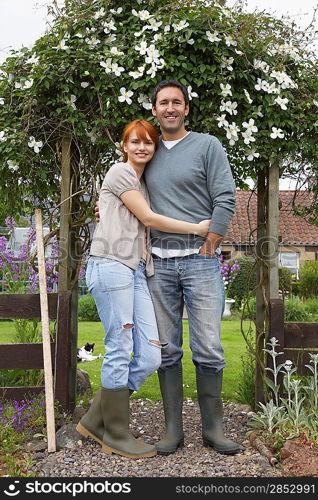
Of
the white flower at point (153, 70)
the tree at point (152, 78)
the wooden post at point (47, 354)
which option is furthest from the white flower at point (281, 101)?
the wooden post at point (47, 354)

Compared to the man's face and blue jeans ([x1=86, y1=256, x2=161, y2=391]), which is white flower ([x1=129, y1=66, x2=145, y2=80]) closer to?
the man's face

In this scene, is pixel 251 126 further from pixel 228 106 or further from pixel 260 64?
pixel 260 64

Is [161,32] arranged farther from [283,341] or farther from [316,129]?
[283,341]

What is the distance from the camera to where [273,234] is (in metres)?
4.14

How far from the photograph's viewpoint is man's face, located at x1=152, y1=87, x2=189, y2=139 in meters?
3.37

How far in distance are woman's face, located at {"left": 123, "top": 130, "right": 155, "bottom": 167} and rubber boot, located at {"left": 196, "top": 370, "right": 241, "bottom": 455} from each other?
48.3 inches

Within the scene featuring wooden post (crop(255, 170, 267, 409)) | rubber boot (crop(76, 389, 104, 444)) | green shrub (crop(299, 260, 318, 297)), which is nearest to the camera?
rubber boot (crop(76, 389, 104, 444))

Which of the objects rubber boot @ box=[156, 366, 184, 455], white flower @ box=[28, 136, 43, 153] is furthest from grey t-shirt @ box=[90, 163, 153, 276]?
white flower @ box=[28, 136, 43, 153]

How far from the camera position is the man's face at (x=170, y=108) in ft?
11.1

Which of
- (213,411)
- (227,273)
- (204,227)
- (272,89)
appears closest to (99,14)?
(272,89)

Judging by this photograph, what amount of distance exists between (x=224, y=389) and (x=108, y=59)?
10.9ft

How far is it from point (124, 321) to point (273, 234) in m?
1.39

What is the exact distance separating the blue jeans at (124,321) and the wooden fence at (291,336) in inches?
40.3
